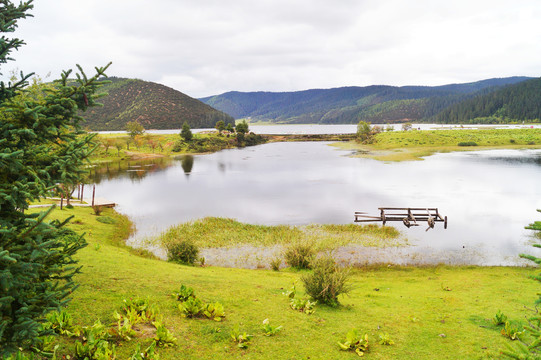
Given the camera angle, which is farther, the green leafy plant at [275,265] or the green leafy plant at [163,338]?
the green leafy plant at [275,265]

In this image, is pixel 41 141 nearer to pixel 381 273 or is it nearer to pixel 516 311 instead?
pixel 516 311

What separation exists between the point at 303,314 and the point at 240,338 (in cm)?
336

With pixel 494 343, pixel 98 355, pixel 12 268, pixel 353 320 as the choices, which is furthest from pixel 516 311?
pixel 12 268

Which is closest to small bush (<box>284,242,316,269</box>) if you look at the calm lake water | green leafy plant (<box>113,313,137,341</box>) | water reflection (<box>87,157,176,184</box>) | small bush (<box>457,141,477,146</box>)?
the calm lake water

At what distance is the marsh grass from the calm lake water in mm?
2036

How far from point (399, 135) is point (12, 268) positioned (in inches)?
5627

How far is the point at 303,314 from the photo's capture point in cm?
1160

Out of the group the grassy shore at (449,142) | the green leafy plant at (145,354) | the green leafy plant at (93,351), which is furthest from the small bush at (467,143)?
the green leafy plant at (93,351)

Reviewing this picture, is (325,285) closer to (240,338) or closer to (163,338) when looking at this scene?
(240,338)

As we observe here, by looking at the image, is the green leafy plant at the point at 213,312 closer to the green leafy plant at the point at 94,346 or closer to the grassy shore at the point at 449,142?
the green leafy plant at the point at 94,346

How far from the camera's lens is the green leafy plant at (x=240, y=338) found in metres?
8.88

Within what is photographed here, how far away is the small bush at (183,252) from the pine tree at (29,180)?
14.9 m

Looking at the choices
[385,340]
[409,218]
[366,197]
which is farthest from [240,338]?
[366,197]

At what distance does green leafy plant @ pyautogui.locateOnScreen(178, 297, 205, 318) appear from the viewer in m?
10.2
